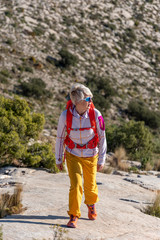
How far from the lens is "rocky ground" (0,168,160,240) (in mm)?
3523

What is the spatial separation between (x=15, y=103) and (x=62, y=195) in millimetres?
3367

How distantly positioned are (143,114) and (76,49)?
726cm

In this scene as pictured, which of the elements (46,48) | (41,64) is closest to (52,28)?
(46,48)

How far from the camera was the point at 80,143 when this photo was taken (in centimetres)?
402

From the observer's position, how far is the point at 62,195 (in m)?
5.15

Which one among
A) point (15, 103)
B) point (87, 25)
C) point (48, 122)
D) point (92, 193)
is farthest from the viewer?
point (87, 25)

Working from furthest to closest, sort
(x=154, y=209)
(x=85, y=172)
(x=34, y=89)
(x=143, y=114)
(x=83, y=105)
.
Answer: (x=143, y=114), (x=34, y=89), (x=154, y=209), (x=85, y=172), (x=83, y=105)

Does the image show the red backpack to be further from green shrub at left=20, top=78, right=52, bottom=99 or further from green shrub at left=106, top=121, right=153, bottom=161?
green shrub at left=20, top=78, right=52, bottom=99

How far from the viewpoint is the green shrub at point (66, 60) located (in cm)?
2094

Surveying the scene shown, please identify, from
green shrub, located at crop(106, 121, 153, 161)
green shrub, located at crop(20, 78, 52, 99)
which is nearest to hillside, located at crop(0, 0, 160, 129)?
green shrub, located at crop(20, 78, 52, 99)

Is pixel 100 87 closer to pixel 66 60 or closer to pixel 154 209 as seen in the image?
pixel 66 60

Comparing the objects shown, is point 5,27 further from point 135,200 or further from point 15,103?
point 135,200

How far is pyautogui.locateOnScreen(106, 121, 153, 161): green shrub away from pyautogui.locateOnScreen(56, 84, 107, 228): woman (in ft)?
24.9

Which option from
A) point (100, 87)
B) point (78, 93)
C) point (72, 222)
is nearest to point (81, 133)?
point (78, 93)
